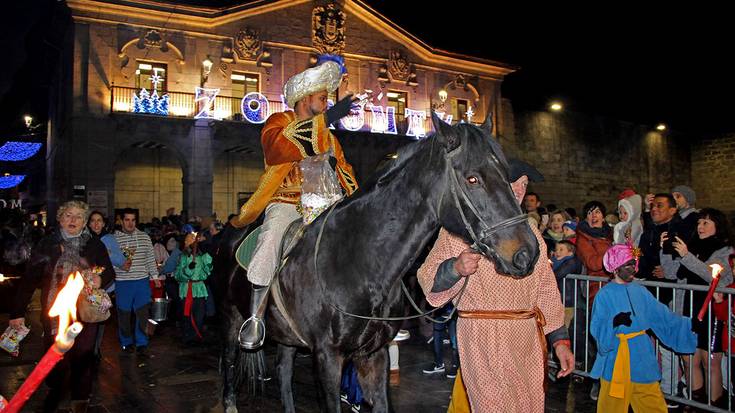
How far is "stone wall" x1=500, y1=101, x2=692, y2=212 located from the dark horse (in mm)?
28216

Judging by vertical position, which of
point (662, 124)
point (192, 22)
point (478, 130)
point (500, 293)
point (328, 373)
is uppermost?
point (192, 22)

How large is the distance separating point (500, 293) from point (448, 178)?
0.71 metres

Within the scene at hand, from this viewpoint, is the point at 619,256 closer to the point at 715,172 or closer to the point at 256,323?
the point at 256,323

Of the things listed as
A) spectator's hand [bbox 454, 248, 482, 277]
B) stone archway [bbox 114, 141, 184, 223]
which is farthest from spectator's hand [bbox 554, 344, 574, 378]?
stone archway [bbox 114, 141, 184, 223]

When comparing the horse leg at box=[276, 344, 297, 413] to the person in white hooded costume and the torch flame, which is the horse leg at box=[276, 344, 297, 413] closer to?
the torch flame

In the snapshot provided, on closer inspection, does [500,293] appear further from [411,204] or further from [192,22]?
[192,22]

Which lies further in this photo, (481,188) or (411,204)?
(411,204)

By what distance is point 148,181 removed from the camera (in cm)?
2791

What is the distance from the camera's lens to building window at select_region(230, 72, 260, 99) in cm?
2689

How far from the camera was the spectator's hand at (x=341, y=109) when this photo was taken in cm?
381

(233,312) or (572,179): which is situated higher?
(572,179)

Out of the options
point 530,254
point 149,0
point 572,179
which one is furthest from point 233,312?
point 572,179

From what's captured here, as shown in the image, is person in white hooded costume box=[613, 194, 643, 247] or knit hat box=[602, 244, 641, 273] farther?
person in white hooded costume box=[613, 194, 643, 247]

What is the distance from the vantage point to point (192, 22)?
Answer: 83.5 ft
